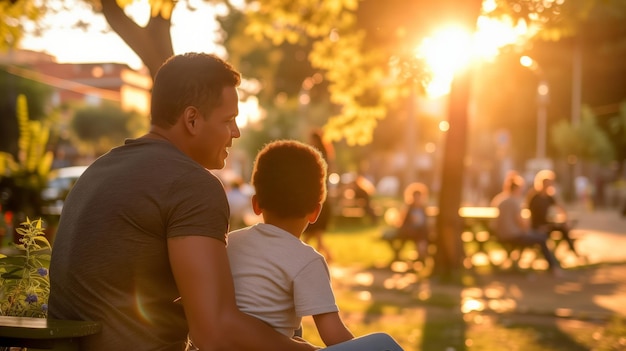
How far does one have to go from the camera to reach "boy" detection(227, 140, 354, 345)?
11.0 feet

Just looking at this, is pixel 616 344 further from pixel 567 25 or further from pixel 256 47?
pixel 256 47

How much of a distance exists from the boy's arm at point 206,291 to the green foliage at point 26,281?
810 mm

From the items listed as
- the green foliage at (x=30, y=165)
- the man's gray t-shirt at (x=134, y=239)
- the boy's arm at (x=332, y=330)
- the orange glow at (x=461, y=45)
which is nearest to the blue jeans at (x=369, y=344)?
the boy's arm at (x=332, y=330)

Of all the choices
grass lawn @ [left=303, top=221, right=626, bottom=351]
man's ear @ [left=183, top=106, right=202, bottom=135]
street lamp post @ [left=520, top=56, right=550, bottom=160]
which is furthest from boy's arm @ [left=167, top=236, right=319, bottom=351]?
street lamp post @ [left=520, top=56, right=550, bottom=160]

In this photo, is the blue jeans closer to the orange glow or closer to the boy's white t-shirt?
the boy's white t-shirt

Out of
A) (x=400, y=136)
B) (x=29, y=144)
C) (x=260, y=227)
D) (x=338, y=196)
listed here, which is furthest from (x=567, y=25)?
(x=400, y=136)

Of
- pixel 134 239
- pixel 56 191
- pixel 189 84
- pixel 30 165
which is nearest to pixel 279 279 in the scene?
pixel 134 239

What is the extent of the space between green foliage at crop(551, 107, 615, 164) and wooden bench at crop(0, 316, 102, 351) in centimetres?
5496

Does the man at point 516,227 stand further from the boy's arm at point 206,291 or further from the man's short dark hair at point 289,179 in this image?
the boy's arm at point 206,291

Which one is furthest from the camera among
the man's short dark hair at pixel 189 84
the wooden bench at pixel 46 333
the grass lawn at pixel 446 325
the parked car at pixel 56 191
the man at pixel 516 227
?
the parked car at pixel 56 191

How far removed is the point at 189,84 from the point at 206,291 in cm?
67

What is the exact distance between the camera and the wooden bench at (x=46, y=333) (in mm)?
2896

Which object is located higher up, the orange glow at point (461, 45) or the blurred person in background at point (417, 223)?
the orange glow at point (461, 45)

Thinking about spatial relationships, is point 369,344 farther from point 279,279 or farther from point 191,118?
point 191,118
